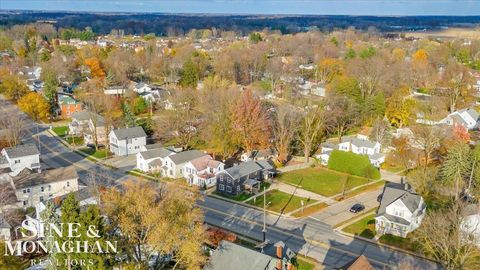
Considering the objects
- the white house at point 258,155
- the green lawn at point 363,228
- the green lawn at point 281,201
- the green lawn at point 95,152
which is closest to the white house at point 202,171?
the green lawn at point 281,201

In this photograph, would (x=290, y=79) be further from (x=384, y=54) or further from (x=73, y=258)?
(x=73, y=258)

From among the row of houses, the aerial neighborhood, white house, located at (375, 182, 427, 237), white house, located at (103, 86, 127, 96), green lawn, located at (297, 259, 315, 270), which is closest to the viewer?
the aerial neighborhood

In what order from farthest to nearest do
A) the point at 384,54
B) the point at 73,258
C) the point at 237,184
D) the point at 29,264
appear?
the point at 384,54 → the point at 237,184 → the point at 29,264 → the point at 73,258

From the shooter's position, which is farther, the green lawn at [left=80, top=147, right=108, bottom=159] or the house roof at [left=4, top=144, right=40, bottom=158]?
the green lawn at [left=80, top=147, right=108, bottom=159]

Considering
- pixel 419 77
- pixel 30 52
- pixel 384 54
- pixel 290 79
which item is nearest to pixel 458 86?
pixel 419 77

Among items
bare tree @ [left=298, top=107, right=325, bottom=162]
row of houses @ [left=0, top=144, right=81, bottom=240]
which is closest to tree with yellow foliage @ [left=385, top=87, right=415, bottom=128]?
bare tree @ [left=298, top=107, right=325, bottom=162]

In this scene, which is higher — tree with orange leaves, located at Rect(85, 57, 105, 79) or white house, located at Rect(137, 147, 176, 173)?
tree with orange leaves, located at Rect(85, 57, 105, 79)

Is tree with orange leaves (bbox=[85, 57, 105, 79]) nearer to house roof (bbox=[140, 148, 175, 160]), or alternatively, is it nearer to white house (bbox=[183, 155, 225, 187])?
house roof (bbox=[140, 148, 175, 160])
